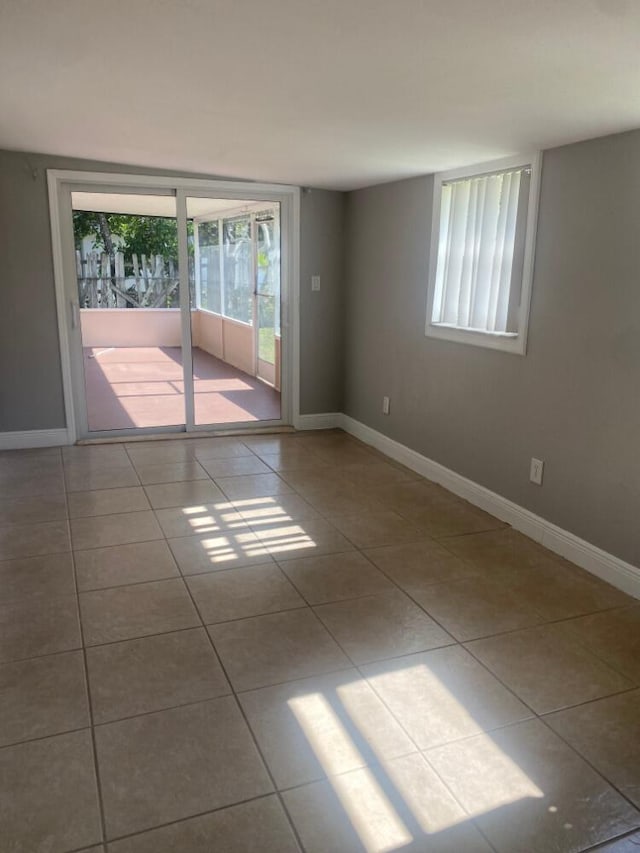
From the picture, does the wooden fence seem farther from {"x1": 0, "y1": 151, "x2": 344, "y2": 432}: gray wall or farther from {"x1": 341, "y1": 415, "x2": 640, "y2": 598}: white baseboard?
{"x1": 341, "y1": 415, "x2": 640, "y2": 598}: white baseboard

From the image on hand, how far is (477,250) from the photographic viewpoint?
372 cm

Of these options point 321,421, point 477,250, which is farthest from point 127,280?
point 477,250

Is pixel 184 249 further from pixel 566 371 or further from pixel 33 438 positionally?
pixel 566 371

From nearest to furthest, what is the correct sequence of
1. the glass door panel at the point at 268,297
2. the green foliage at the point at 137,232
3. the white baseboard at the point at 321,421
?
the green foliage at the point at 137,232 → the white baseboard at the point at 321,421 → the glass door panel at the point at 268,297

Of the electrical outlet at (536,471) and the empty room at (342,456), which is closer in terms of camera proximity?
the empty room at (342,456)

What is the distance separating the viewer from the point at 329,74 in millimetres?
2143

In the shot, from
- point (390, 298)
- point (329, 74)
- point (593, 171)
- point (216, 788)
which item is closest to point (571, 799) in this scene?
point (216, 788)

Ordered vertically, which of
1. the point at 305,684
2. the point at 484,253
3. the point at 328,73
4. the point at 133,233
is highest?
the point at 328,73

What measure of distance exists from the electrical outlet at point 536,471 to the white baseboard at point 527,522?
0.18 meters

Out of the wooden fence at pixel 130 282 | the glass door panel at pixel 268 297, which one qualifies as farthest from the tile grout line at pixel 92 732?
the glass door panel at pixel 268 297

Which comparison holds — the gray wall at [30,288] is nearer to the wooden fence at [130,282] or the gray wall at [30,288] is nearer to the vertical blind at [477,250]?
the wooden fence at [130,282]

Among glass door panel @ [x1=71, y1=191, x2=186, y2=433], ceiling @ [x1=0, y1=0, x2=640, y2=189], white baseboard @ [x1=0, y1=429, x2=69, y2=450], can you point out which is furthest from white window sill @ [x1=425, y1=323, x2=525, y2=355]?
white baseboard @ [x1=0, y1=429, x2=69, y2=450]

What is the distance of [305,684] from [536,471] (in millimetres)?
1788

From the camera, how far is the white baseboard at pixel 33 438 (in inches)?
185
